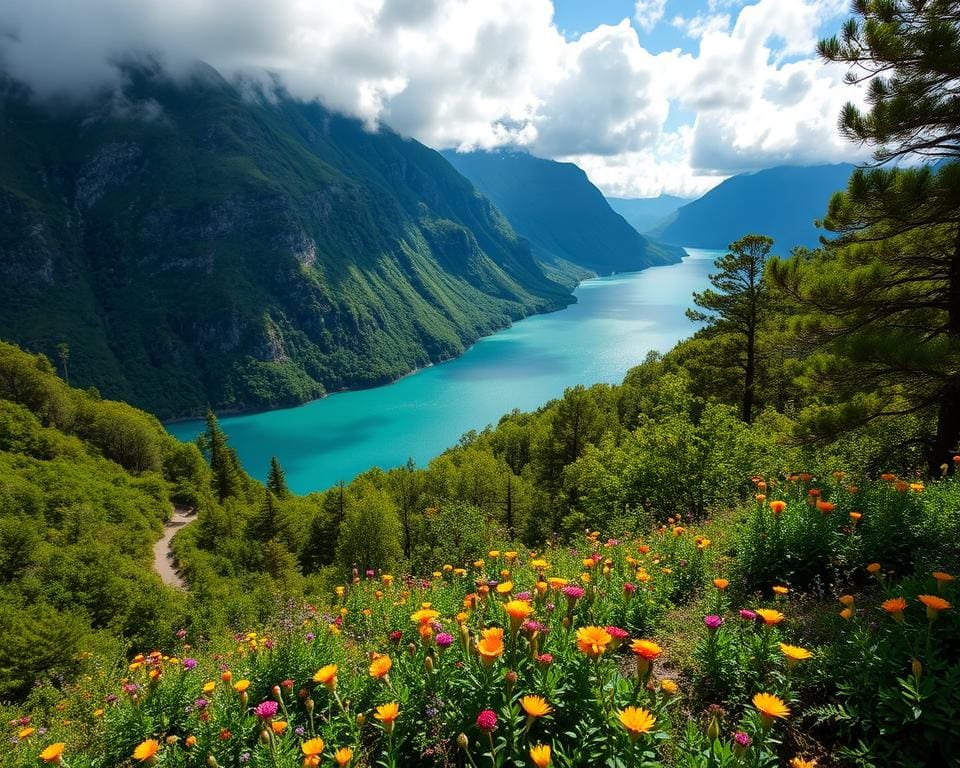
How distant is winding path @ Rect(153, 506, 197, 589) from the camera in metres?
38.0

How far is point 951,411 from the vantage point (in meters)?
8.67

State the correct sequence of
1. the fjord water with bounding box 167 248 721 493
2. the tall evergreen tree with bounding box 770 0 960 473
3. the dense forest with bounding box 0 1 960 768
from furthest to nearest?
the fjord water with bounding box 167 248 721 493 → the tall evergreen tree with bounding box 770 0 960 473 → the dense forest with bounding box 0 1 960 768

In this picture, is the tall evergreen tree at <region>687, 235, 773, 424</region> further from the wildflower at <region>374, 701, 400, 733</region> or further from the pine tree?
the pine tree

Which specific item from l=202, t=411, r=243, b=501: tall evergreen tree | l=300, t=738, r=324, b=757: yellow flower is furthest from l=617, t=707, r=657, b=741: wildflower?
l=202, t=411, r=243, b=501: tall evergreen tree

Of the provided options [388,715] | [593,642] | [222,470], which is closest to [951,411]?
[593,642]

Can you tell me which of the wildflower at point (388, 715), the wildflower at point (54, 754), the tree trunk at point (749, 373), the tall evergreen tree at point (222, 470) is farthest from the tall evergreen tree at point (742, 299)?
the tall evergreen tree at point (222, 470)

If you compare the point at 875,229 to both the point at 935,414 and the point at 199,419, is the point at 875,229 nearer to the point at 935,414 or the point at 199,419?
the point at 935,414

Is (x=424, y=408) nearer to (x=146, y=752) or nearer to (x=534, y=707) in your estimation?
(x=146, y=752)

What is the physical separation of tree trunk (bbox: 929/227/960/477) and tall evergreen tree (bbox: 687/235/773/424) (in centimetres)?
976

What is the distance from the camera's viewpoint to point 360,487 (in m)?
47.7

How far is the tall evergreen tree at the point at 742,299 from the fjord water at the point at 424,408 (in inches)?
2836

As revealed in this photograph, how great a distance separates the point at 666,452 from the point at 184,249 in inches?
8951

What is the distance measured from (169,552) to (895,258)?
168ft

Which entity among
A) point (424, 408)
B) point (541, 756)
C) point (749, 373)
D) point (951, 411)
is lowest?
point (424, 408)
